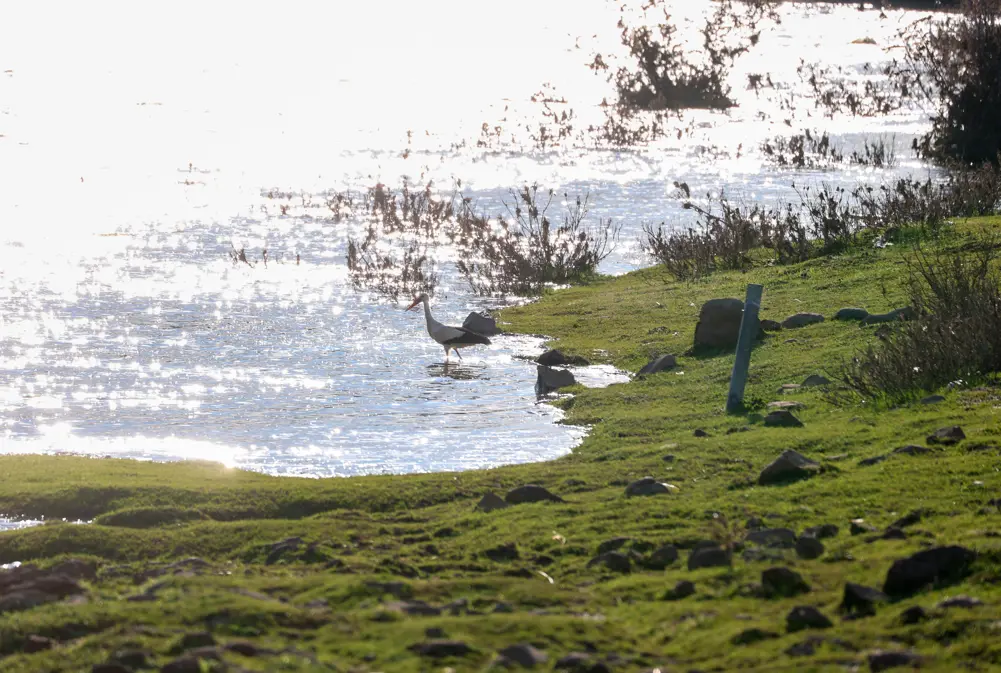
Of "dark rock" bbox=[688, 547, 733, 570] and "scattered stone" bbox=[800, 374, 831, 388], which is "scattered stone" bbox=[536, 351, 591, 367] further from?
"dark rock" bbox=[688, 547, 733, 570]

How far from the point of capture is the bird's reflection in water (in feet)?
48.2

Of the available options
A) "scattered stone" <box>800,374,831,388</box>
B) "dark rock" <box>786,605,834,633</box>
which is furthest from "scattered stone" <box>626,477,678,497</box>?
"scattered stone" <box>800,374,831,388</box>

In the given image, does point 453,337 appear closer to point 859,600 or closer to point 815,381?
point 815,381

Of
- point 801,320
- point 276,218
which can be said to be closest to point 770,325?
point 801,320

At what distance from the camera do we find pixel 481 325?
17.2 meters

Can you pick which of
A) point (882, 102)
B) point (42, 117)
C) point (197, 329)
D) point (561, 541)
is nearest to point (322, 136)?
point (42, 117)

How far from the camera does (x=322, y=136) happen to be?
140 feet

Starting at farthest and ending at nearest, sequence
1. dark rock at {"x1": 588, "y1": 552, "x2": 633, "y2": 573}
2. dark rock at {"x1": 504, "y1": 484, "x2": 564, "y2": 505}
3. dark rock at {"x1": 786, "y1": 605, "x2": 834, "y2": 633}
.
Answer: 1. dark rock at {"x1": 504, "y1": 484, "x2": 564, "y2": 505}
2. dark rock at {"x1": 588, "y1": 552, "x2": 633, "y2": 573}
3. dark rock at {"x1": 786, "y1": 605, "x2": 834, "y2": 633}

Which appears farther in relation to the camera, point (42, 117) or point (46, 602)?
point (42, 117)

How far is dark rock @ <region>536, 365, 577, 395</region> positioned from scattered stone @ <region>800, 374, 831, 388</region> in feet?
8.36

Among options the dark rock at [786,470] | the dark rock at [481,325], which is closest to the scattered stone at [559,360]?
the dark rock at [481,325]

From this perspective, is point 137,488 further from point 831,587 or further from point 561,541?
point 831,587

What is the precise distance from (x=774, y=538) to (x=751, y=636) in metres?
1.47

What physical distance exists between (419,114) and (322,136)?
257 inches
